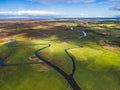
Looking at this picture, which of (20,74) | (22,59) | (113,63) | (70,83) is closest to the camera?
(70,83)

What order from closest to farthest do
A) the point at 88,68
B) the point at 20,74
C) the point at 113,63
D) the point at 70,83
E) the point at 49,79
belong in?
the point at 70,83
the point at 49,79
the point at 20,74
the point at 88,68
the point at 113,63

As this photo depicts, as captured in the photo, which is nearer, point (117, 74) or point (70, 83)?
point (70, 83)

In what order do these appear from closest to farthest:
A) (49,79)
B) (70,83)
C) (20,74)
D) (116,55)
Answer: (70,83), (49,79), (20,74), (116,55)

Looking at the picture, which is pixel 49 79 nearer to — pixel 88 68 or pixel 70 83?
pixel 70 83

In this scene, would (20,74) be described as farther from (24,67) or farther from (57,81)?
(57,81)

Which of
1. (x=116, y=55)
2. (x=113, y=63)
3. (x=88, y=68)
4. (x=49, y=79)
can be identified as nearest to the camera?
(x=49, y=79)

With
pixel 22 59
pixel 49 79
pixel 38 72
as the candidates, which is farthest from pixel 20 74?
pixel 22 59

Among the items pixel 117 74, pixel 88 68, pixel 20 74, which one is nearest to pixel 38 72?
pixel 20 74

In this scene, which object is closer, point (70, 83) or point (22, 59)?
point (70, 83)
